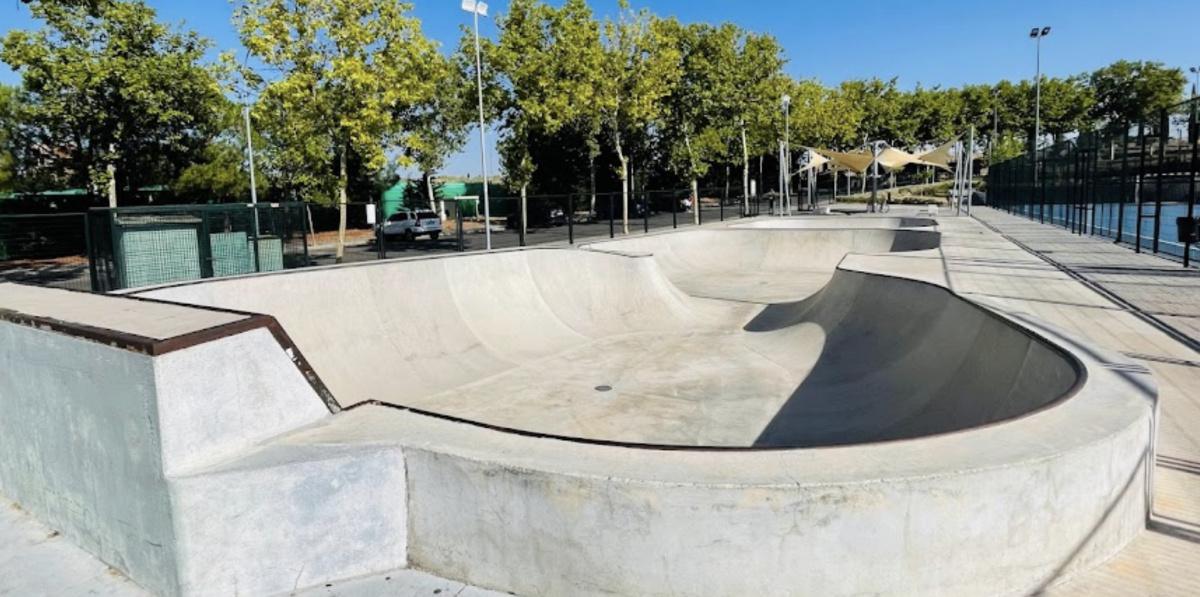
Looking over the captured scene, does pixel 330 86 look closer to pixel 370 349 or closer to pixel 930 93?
pixel 370 349

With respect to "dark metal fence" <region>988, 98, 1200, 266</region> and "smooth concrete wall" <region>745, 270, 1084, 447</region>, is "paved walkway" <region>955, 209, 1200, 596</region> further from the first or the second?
"dark metal fence" <region>988, 98, 1200, 266</region>

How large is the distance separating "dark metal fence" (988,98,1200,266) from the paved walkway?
3.23ft

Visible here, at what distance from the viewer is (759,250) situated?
24.8 metres

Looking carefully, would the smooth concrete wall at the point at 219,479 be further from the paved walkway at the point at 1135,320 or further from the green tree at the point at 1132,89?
the green tree at the point at 1132,89

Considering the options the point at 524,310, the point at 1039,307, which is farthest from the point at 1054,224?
the point at 524,310

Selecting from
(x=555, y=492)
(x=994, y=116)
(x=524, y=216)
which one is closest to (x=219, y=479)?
(x=555, y=492)

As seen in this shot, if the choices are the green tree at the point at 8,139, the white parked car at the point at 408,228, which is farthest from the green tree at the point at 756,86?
the green tree at the point at 8,139

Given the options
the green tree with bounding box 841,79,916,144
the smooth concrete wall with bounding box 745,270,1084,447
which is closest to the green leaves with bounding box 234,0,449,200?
the smooth concrete wall with bounding box 745,270,1084,447

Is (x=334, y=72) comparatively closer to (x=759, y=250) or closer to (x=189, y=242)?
(x=189, y=242)

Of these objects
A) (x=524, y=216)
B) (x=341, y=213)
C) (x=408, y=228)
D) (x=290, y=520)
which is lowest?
(x=290, y=520)

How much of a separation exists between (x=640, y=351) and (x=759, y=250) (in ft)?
44.6

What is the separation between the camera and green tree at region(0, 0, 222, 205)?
21.3 metres

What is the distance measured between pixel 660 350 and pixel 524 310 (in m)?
2.94

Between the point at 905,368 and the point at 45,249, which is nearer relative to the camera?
the point at 905,368
